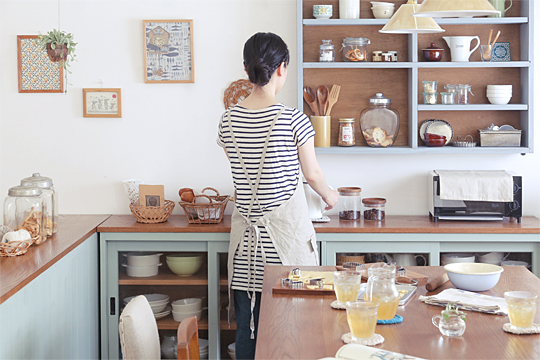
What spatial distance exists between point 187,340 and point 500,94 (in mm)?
2439

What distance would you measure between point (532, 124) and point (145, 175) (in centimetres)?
222

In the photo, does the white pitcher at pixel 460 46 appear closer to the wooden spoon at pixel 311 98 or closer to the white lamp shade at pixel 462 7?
the wooden spoon at pixel 311 98

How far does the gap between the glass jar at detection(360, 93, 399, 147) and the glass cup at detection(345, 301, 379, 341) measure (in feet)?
6.73

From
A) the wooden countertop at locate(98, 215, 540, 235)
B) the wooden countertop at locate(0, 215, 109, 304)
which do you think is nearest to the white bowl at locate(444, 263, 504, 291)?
the wooden countertop at locate(98, 215, 540, 235)

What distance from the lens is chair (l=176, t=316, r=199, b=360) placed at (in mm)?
1442

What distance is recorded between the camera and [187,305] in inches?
122

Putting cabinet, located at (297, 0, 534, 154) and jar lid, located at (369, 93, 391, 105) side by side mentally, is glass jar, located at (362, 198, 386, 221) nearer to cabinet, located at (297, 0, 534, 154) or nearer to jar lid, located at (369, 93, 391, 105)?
cabinet, located at (297, 0, 534, 154)

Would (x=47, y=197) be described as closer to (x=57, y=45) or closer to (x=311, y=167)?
(x=57, y=45)

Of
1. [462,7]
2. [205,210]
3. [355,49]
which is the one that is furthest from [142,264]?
[462,7]

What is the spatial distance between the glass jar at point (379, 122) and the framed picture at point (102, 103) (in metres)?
1.43

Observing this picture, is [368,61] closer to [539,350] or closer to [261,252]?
[261,252]

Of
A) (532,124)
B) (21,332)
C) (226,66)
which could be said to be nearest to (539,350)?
(21,332)

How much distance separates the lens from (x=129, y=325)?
155 centimetres

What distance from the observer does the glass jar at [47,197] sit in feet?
8.64
